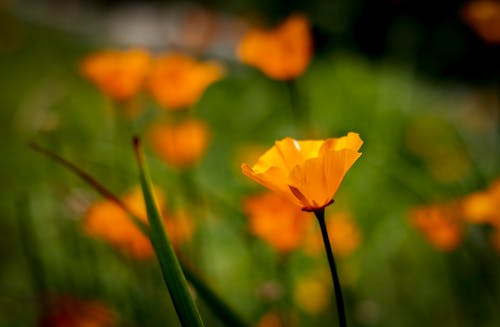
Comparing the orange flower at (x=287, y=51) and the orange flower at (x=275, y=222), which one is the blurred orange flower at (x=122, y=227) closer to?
the orange flower at (x=275, y=222)

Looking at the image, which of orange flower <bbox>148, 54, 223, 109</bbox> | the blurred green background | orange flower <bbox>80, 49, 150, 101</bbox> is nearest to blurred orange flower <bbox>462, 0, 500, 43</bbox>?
the blurred green background

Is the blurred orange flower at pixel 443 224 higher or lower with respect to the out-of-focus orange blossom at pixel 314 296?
higher

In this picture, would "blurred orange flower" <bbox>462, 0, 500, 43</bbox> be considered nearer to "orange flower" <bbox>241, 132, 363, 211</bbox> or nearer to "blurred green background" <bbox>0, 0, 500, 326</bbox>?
"blurred green background" <bbox>0, 0, 500, 326</bbox>

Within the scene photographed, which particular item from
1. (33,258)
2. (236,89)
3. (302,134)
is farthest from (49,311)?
(236,89)

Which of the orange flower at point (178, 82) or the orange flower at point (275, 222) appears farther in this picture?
the orange flower at point (178, 82)

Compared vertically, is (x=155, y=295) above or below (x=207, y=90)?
below

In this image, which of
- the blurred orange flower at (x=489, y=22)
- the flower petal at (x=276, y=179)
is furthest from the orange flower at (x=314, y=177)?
the blurred orange flower at (x=489, y=22)

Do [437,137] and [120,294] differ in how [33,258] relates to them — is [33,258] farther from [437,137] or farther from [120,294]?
[437,137]
